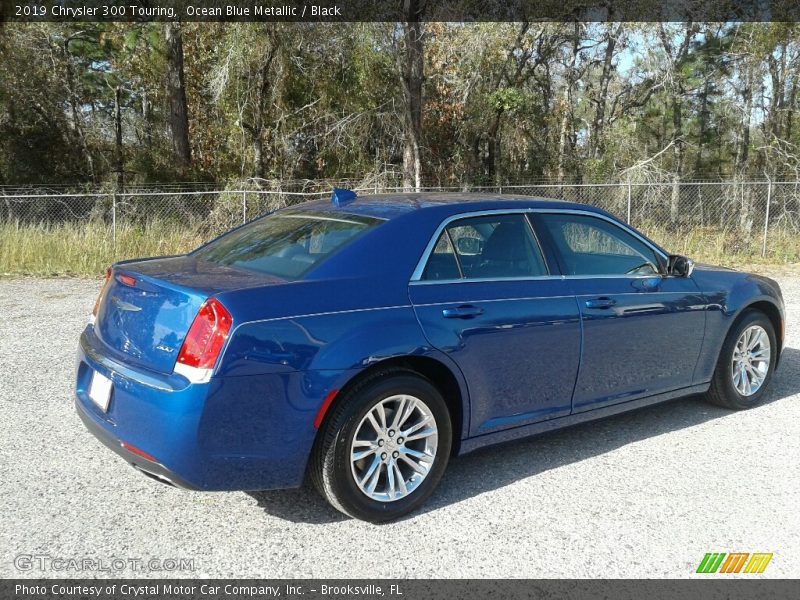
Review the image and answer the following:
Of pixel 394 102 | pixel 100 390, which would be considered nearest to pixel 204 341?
pixel 100 390

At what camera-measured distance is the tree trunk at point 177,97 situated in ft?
76.5

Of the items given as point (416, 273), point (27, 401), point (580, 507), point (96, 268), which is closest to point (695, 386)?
point (580, 507)

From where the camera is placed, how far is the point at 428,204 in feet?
14.5

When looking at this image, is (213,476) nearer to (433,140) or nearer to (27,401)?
(27,401)

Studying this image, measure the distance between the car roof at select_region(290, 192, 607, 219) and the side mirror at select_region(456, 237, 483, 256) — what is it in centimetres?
19

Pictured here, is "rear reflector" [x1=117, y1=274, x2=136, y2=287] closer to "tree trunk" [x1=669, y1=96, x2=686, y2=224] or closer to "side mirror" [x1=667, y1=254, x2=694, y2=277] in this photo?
"side mirror" [x1=667, y1=254, x2=694, y2=277]

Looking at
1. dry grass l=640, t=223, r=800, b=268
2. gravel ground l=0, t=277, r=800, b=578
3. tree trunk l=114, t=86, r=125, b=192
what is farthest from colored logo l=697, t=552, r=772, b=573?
tree trunk l=114, t=86, r=125, b=192

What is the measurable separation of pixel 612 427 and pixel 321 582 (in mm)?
2877

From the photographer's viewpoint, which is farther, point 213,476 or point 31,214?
point 31,214

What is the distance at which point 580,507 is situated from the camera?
405 centimetres

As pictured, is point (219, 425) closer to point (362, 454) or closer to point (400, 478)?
point (362, 454)

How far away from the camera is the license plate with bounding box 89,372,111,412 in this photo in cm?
366

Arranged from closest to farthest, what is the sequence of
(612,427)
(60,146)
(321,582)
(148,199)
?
(321,582) < (612,427) < (148,199) < (60,146)

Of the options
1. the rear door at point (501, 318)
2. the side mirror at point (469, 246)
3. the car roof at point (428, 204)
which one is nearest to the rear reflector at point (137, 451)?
the rear door at point (501, 318)
